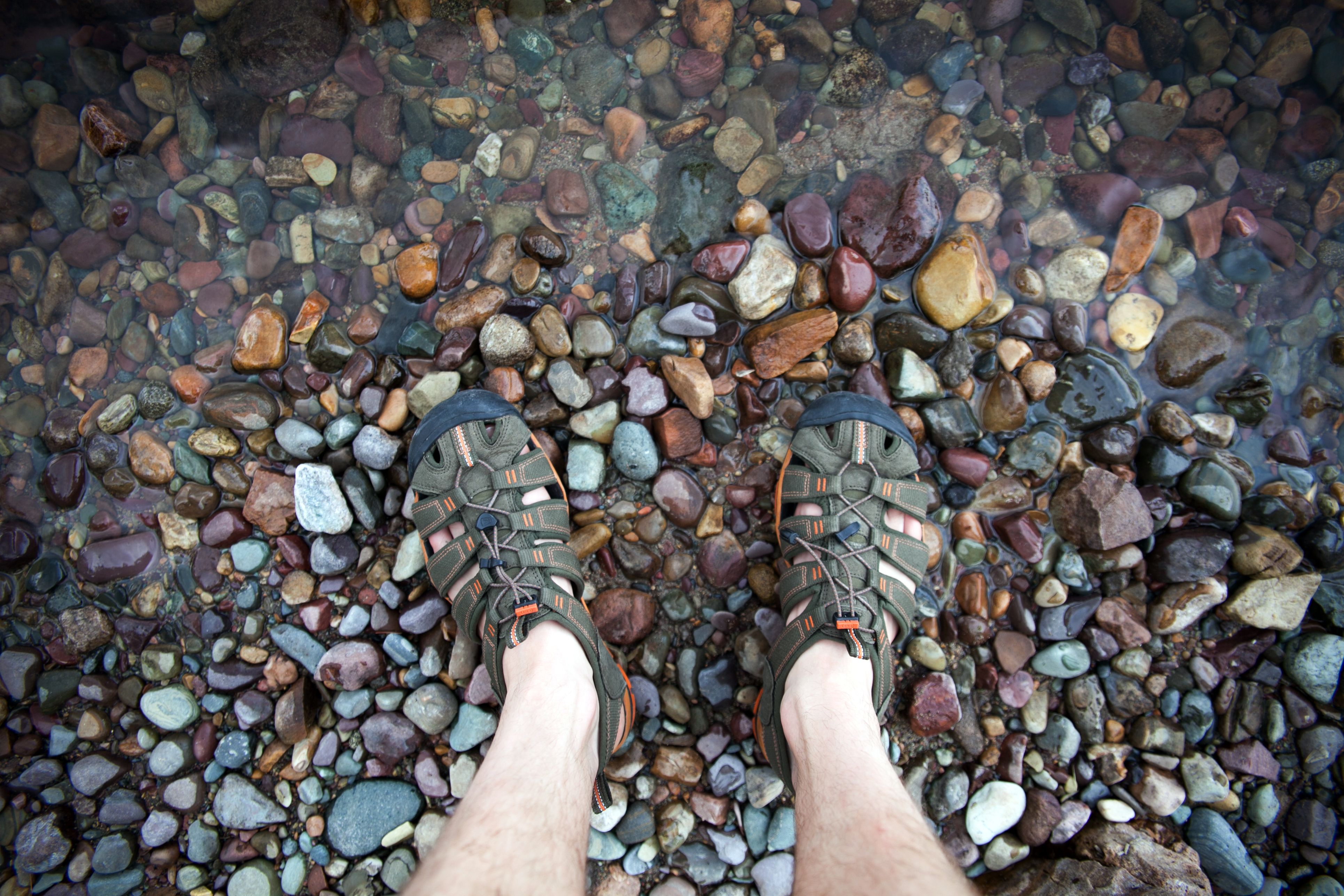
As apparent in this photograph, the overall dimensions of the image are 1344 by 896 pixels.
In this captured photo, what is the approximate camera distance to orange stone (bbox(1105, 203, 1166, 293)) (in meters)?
2.37

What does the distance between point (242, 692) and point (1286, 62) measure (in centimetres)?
471

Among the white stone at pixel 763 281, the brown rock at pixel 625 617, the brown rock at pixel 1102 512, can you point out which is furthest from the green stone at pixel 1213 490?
the brown rock at pixel 625 617

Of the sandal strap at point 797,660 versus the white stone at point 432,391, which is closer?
the sandal strap at point 797,660

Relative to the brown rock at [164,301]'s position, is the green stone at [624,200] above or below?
above

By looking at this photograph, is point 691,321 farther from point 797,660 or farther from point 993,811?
point 993,811

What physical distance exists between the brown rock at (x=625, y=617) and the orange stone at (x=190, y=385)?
177cm

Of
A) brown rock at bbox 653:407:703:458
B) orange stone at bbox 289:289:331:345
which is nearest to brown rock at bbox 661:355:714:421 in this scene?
brown rock at bbox 653:407:703:458

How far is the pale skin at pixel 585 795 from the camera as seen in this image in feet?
4.42

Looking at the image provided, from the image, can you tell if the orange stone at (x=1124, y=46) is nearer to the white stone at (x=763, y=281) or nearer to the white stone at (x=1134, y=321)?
the white stone at (x=1134, y=321)

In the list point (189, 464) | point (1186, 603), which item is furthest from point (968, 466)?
point (189, 464)

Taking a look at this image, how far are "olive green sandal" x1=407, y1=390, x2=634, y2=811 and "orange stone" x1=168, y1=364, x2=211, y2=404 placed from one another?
898 millimetres

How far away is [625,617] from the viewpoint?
2.27 metres

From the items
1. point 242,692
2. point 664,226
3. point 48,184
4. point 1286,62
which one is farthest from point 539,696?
point 1286,62

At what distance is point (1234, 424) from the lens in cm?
234
